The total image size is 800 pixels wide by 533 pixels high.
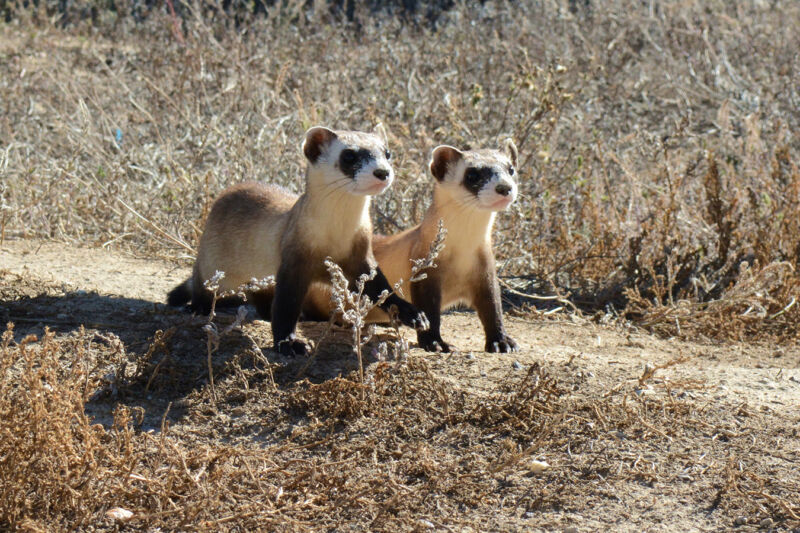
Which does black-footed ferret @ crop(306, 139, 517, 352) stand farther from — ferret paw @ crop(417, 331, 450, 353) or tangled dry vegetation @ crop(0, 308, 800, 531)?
tangled dry vegetation @ crop(0, 308, 800, 531)

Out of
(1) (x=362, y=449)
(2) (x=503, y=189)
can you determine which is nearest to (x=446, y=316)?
(2) (x=503, y=189)

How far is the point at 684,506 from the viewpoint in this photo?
3.26 meters

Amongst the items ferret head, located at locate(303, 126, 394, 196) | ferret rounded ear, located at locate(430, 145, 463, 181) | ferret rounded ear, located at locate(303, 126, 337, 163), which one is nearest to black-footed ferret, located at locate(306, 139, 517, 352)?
ferret rounded ear, located at locate(430, 145, 463, 181)

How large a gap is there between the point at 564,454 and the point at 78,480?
5.20 feet

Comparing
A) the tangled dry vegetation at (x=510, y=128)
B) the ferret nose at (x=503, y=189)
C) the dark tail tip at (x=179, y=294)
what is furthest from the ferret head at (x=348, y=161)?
the tangled dry vegetation at (x=510, y=128)

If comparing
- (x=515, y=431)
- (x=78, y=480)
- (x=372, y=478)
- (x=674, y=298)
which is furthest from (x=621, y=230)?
(x=78, y=480)

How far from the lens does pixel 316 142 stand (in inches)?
183

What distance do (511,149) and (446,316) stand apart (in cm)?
112

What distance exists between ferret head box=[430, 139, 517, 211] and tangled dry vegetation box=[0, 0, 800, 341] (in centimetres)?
129

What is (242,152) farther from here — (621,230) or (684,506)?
(684,506)

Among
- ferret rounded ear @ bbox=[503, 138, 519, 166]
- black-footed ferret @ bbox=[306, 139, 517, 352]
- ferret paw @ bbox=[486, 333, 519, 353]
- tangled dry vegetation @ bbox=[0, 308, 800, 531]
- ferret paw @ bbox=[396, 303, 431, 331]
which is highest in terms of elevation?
ferret rounded ear @ bbox=[503, 138, 519, 166]

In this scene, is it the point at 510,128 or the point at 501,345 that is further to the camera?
the point at 510,128

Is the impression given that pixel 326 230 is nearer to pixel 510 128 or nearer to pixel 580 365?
pixel 580 365

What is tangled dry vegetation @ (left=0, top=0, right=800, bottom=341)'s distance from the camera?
628cm
